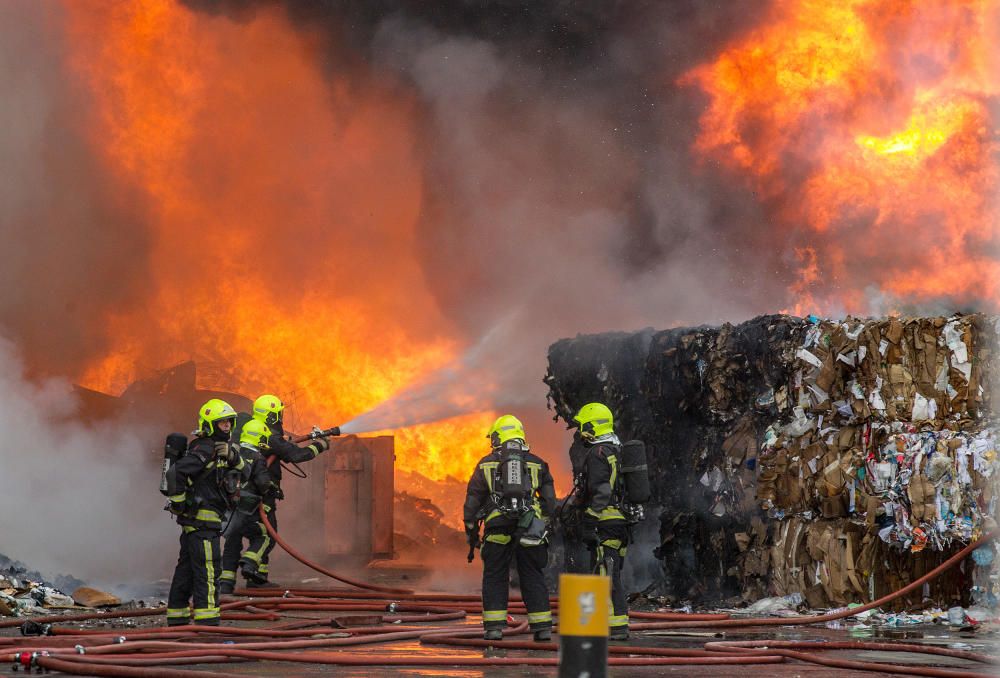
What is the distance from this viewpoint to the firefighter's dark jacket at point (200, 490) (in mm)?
11281

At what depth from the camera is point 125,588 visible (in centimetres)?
1652

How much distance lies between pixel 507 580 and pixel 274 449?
5.16 m

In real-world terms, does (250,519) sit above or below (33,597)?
above

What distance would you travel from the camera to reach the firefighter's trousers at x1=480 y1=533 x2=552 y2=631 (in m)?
10.5

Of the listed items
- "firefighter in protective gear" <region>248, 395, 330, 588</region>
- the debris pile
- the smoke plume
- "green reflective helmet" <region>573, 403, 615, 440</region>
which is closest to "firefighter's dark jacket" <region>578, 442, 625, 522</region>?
"green reflective helmet" <region>573, 403, 615, 440</region>

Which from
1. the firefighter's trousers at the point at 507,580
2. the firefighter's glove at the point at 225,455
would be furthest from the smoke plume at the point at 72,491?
the firefighter's trousers at the point at 507,580

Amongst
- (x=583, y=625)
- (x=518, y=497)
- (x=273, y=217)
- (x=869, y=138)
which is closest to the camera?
(x=583, y=625)

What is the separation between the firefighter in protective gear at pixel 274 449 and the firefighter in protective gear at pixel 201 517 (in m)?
3.17

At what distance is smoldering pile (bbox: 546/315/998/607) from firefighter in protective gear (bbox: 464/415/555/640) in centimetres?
357

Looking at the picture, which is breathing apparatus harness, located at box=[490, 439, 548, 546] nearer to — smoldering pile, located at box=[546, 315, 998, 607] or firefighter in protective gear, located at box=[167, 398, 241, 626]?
firefighter in protective gear, located at box=[167, 398, 241, 626]

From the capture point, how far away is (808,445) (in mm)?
13406

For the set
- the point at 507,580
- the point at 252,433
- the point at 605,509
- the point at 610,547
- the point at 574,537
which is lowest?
the point at 507,580

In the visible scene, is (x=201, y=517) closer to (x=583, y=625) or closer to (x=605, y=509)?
(x=605, y=509)

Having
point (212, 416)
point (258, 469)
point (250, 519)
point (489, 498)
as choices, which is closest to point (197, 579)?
point (212, 416)
